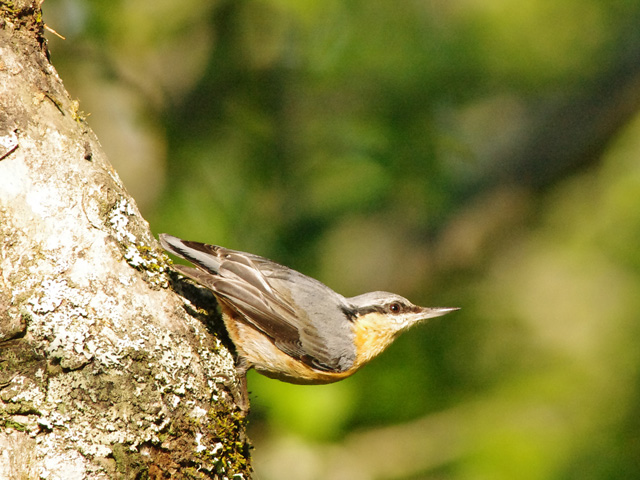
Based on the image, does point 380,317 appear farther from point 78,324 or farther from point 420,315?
point 78,324

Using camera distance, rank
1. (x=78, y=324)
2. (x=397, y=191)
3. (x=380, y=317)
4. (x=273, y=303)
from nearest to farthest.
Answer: (x=78, y=324) < (x=273, y=303) < (x=380, y=317) < (x=397, y=191)

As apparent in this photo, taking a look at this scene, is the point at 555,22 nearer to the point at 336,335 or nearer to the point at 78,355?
the point at 336,335

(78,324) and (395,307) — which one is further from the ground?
(395,307)

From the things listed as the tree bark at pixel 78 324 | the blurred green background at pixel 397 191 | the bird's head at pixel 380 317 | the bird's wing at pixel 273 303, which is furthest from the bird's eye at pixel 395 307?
the tree bark at pixel 78 324

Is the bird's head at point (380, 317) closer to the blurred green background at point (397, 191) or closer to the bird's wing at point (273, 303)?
the bird's wing at point (273, 303)

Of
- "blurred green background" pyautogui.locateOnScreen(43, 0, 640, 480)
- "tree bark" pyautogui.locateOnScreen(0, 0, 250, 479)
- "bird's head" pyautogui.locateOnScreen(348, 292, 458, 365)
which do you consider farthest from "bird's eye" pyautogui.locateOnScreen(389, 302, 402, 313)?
"tree bark" pyautogui.locateOnScreen(0, 0, 250, 479)

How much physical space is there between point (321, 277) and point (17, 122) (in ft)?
10.8

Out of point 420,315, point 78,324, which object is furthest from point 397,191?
point 78,324

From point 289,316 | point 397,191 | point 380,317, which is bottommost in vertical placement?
point 289,316

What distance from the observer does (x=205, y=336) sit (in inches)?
106

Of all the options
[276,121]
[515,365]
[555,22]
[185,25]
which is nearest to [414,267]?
[515,365]

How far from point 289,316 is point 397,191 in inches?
97.1

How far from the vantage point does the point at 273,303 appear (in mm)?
3484

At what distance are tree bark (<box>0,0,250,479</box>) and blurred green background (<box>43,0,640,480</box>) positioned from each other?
2052 mm
